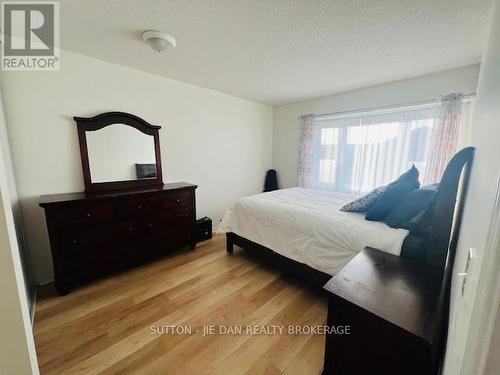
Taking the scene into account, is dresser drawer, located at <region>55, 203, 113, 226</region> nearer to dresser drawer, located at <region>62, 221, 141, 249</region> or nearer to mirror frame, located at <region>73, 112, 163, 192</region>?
dresser drawer, located at <region>62, 221, 141, 249</region>

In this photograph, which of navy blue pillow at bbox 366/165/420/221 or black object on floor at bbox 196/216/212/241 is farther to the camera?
black object on floor at bbox 196/216/212/241

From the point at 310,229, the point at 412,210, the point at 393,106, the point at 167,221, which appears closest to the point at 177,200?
the point at 167,221

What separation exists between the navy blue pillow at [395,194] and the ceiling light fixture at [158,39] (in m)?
2.27

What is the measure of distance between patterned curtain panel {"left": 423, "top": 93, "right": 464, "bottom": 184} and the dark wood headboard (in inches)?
60.6

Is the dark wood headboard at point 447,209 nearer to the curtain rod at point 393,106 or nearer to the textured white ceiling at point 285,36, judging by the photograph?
the textured white ceiling at point 285,36

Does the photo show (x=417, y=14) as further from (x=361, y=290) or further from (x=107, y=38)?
(x=107, y=38)

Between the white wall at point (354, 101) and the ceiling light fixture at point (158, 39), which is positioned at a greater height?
the ceiling light fixture at point (158, 39)

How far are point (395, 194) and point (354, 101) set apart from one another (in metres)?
2.05

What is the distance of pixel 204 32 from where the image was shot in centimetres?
170

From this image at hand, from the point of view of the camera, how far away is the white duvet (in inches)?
63.2

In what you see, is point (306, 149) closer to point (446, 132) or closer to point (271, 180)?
point (271, 180)

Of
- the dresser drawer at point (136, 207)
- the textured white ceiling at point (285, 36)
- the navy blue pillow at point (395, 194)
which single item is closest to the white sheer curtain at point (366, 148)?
the textured white ceiling at point (285, 36)

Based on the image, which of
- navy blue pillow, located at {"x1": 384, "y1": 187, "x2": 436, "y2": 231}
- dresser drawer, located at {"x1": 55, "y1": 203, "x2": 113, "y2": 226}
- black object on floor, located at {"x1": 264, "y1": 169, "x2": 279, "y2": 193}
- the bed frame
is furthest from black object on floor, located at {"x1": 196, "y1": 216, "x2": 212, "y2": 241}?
the bed frame

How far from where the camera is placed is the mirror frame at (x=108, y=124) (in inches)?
86.4
